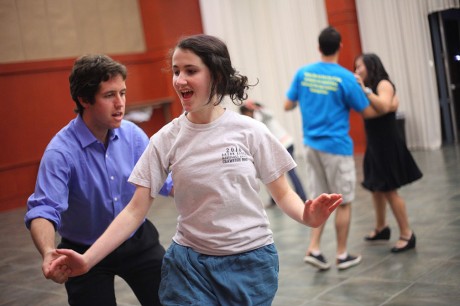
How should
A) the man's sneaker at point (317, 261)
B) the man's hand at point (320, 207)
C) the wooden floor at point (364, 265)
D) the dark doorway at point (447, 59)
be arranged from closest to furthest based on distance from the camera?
the man's hand at point (320, 207) < the wooden floor at point (364, 265) < the man's sneaker at point (317, 261) < the dark doorway at point (447, 59)

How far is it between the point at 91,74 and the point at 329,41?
248 cm

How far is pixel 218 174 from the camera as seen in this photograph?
6.63 feet

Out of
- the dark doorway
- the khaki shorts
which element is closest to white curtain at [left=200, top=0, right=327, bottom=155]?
the dark doorway

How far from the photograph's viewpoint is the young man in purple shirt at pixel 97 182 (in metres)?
2.54

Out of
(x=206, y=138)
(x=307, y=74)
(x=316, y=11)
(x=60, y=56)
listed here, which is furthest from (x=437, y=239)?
(x=60, y=56)

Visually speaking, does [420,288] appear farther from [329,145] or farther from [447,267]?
[329,145]

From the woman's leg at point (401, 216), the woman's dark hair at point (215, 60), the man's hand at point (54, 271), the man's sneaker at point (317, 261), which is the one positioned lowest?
the man's sneaker at point (317, 261)

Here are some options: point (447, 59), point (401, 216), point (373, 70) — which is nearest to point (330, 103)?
point (373, 70)

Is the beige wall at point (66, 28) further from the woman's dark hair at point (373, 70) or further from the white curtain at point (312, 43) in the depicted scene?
the woman's dark hair at point (373, 70)

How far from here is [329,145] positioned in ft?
14.9

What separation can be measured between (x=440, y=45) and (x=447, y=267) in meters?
7.36

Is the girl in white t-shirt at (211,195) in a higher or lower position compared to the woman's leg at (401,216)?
higher

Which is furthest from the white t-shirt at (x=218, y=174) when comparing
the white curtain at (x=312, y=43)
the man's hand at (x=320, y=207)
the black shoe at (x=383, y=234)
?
the white curtain at (x=312, y=43)

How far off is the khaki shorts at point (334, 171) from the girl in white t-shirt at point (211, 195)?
247cm
